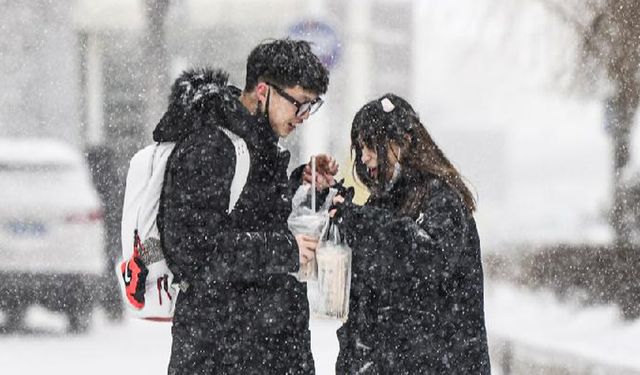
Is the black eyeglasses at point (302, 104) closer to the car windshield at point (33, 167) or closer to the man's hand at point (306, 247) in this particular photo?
the man's hand at point (306, 247)

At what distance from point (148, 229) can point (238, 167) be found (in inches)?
10.8

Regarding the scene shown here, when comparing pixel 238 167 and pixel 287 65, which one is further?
pixel 287 65

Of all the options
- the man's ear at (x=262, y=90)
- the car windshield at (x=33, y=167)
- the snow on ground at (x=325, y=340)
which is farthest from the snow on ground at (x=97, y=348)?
the man's ear at (x=262, y=90)

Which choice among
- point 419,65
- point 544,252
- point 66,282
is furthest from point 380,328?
point 419,65

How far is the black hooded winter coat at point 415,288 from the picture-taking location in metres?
3.17

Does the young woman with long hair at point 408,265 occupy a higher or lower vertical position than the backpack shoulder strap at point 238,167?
lower

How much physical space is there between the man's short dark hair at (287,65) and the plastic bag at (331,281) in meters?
0.42

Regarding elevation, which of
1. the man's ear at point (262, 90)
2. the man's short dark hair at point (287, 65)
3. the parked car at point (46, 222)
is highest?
the man's short dark hair at point (287, 65)

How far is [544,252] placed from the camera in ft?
41.2

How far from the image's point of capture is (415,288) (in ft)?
10.7

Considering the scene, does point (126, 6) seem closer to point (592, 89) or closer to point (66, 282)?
point (66, 282)

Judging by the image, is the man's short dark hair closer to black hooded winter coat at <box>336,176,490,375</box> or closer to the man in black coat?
the man in black coat

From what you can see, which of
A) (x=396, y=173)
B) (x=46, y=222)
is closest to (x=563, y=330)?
(x=46, y=222)

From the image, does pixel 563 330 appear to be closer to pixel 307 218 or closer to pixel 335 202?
pixel 335 202
